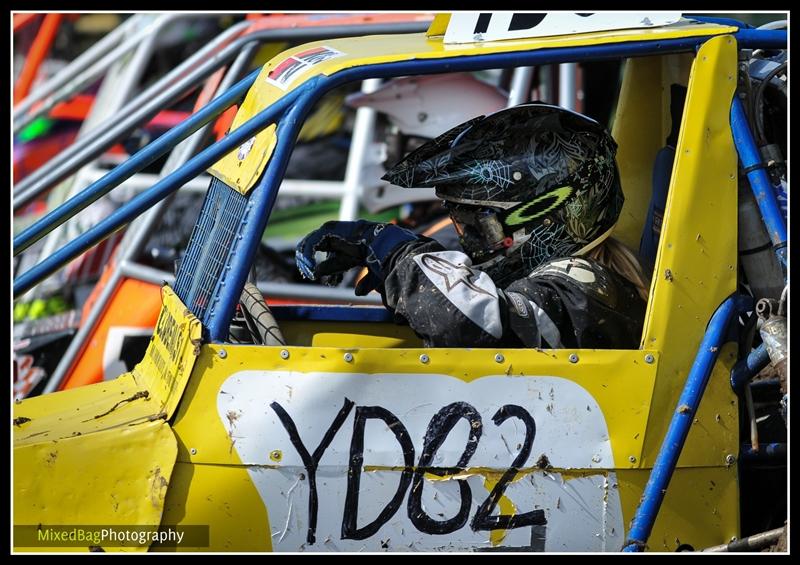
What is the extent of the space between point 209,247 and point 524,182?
2.82 ft

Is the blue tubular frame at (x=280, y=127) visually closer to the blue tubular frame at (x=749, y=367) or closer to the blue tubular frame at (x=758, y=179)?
the blue tubular frame at (x=758, y=179)

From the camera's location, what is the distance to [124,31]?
7832 mm

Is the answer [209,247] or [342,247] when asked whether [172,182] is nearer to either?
[209,247]

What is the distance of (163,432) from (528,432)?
84cm

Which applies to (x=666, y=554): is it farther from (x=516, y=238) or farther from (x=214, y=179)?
(x=214, y=179)

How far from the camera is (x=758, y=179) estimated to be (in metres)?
2.78

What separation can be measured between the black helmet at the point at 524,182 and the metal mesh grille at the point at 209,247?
51 centimetres

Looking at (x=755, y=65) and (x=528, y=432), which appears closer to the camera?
(x=528, y=432)

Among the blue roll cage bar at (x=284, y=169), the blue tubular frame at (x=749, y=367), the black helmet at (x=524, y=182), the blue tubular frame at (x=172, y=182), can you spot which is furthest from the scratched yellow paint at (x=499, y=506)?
the blue tubular frame at (x=172, y=182)

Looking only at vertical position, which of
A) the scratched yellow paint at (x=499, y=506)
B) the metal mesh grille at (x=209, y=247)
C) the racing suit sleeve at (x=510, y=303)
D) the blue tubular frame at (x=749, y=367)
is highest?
the metal mesh grille at (x=209, y=247)

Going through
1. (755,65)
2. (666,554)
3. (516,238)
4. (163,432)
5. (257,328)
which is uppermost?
(755,65)

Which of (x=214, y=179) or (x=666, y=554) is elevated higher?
(x=214, y=179)

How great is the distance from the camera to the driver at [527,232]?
9.39ft
